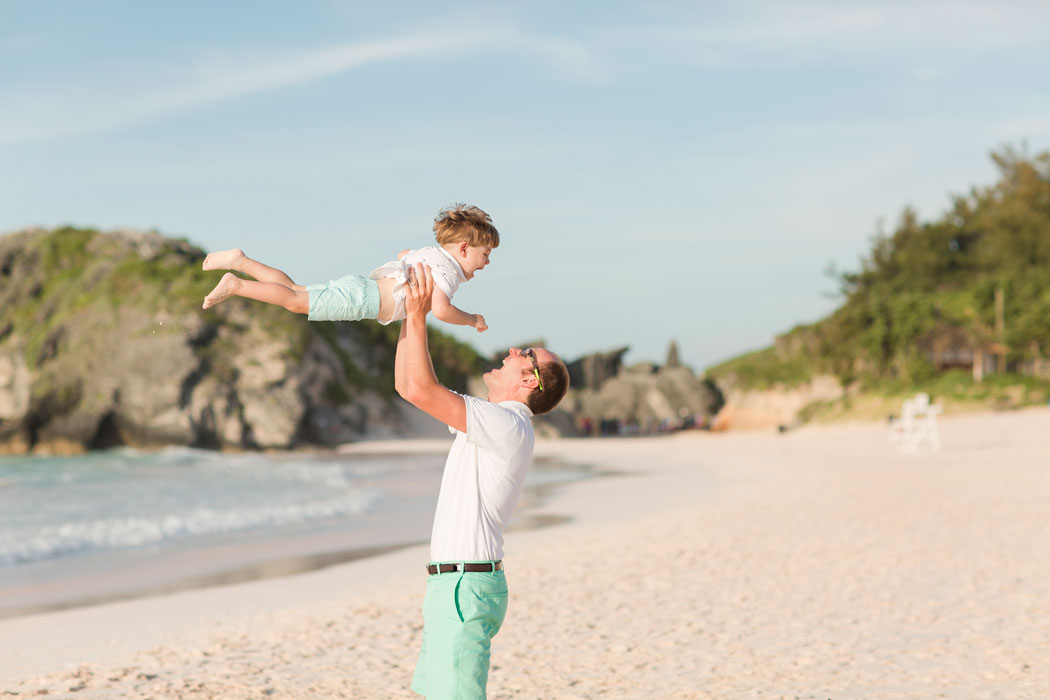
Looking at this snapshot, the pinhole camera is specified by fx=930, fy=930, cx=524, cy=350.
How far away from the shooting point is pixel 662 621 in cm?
745

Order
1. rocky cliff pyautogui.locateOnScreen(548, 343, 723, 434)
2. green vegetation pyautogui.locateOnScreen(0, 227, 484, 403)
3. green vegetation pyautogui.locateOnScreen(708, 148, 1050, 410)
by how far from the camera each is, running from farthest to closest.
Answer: rocky cliff pyautogui.locateOnScreen(548, 343, 723, 434) < green vegetation pyautogui.locateOnScreen(0, 227, 484, 403) < green vegetation pyautogui.locateOnScreen(708, 148, 1050, 410)

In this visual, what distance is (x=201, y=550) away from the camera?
12.8 meters

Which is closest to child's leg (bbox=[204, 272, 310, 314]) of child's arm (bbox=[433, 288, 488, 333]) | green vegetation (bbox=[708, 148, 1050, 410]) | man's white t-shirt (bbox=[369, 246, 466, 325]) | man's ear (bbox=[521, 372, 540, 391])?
man's white t-shirt (bbox=[369, 246, 466, 325])

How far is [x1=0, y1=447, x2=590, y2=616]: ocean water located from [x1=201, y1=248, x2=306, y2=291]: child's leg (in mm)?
7550

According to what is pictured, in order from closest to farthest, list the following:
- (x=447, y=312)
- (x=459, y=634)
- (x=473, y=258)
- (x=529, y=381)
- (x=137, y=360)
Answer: (x=447, y=312)
(x=473, y=258)
(x=459, y=634)
(x=529, y=381)
(x=137, y=360)

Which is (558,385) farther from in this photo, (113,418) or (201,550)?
(113,418)

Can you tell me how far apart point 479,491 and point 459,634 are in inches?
18.2

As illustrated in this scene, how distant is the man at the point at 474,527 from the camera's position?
2.97 m

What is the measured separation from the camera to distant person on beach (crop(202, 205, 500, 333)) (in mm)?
2580

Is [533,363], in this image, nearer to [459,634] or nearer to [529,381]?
[529,381]

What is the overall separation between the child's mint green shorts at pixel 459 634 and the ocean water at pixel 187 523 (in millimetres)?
7310

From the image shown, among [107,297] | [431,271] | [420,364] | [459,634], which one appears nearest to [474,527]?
[459,634]

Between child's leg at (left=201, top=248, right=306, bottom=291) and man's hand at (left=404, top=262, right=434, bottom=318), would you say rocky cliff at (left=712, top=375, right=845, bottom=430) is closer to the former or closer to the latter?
man's hand at (left=404, top=262, right=434, bottom=318)

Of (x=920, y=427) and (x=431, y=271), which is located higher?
(x=431, y=271)
